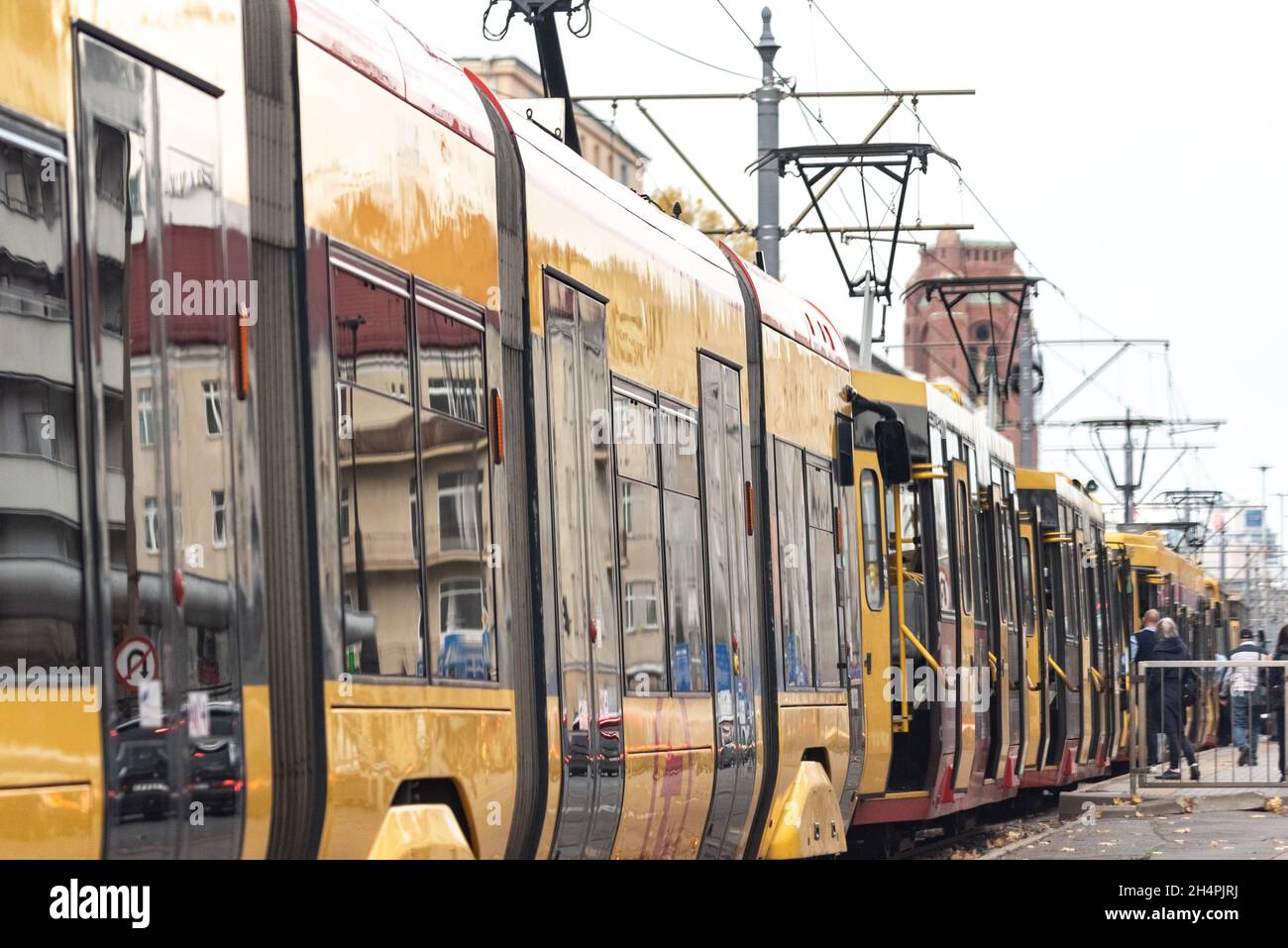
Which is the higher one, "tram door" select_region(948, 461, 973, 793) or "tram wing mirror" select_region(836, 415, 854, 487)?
"tram wing mirror" select_region(836, 415, 854, 487)

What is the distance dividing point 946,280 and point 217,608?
74.7 feet

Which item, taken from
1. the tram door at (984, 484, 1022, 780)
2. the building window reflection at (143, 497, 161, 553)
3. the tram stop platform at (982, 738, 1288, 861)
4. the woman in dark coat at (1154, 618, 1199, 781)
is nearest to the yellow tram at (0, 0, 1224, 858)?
the building window reflection at (143, 497, 161, 553)

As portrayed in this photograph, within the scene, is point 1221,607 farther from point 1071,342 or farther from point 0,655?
point 0,655

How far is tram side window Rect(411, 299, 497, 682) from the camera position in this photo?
645 cm

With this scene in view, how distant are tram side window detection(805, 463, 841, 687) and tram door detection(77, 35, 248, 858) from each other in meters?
6.80

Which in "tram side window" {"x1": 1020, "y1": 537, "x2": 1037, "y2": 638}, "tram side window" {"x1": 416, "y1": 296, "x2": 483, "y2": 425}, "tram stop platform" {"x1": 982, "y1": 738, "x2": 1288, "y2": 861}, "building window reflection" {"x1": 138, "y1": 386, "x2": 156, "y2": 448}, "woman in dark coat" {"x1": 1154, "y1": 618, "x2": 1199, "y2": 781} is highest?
"tram side window" {"x1": 416, "y1": 296, "x2": 483, "y2": 425}

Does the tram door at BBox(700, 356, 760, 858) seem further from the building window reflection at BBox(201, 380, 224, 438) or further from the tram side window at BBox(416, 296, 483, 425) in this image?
the building window reflection at BBox(201, 380, 224, 438)

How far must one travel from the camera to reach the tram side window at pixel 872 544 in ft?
44.5

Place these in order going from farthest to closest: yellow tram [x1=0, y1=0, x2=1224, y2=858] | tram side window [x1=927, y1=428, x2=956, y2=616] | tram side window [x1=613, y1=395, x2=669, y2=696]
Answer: tram side window [x1=927, y1=428, x2=956, y2=616] → tram side window [x1=613, y1=395, x2=669, y2=696] → yellow tram [x1=0, y1=0, x2=1224, y2=858]

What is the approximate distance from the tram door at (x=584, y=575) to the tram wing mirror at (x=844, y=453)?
4559mm

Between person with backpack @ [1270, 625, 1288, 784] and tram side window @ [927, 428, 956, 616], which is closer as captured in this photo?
tram side window @ [927, 428, 956, 616]

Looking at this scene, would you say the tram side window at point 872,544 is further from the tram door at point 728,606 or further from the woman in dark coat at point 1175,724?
the woman in dark coat at point 1175,724

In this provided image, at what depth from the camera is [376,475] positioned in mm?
6070

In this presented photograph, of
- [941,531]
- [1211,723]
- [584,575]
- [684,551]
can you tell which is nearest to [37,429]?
[584,575]
